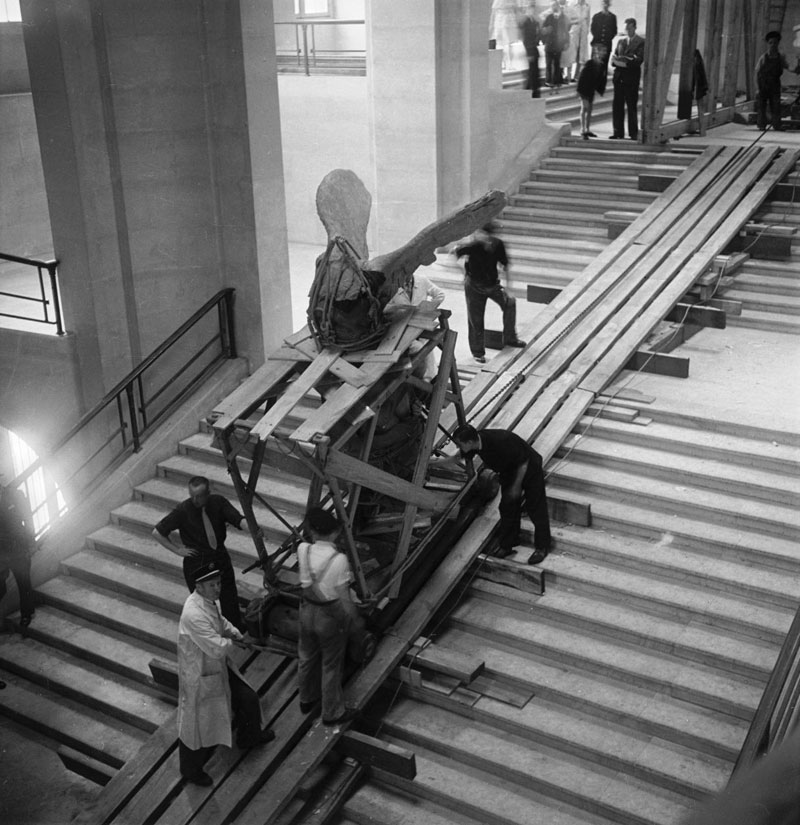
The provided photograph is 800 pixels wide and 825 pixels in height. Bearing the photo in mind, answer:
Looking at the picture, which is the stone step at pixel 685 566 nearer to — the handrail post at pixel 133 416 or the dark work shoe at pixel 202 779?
the dark work shoe at pixel 202 779

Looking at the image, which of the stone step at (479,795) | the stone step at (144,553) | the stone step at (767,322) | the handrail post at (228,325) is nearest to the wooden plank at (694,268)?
the stone step at (767,322)

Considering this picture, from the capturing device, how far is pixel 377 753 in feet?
24.6

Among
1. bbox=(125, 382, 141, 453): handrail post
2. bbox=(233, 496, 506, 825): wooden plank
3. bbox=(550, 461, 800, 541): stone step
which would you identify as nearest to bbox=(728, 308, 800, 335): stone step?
bbox=(550, 461, 800, 541): stone step

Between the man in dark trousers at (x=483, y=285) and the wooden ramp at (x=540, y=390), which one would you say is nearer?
the wooden ramp at (x=540, y=390)

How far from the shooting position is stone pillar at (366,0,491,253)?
15.7 metres

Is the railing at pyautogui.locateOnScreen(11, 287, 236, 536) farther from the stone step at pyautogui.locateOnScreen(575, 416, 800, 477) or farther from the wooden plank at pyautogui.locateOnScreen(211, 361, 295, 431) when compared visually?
the stone step at pyautogui.locateOnScreen(575, 416, 800, 477)

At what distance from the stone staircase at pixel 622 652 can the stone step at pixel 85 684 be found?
225 cm

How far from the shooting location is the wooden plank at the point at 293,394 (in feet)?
24.9

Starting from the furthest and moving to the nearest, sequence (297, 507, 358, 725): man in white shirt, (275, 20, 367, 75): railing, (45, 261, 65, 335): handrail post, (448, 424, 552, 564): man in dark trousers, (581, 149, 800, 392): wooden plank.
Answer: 1. (275, 20, 367, 75): railing
2. (45, 261, 65, 335): handrail post
3. (581, 149, 800, 392): wooden plank
4. (448, 424, 552, 564): man in dark trousers
5. (297, 507, 358, 725): man in white shirt

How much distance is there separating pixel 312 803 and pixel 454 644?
1732mm

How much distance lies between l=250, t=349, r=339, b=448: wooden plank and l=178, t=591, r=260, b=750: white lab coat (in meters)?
1.29

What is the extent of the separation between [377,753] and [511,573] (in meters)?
2.08

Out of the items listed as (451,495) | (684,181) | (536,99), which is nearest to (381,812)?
(451,495)

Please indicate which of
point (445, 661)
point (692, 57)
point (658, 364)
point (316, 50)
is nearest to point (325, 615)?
point (445, 661)
